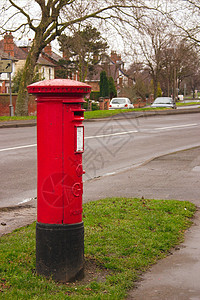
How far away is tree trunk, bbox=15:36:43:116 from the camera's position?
3083 centimetres

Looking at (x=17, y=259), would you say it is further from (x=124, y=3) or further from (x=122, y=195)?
(x=124, y=3)

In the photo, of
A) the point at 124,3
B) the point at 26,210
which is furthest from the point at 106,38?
the point at 26,210

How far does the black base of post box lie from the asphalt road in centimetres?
344

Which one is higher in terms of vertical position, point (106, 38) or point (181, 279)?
point (106, 38)

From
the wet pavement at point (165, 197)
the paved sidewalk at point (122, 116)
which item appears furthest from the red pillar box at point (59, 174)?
the paved sidewalk at point (122, 116)

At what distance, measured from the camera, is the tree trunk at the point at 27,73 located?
30828 mm

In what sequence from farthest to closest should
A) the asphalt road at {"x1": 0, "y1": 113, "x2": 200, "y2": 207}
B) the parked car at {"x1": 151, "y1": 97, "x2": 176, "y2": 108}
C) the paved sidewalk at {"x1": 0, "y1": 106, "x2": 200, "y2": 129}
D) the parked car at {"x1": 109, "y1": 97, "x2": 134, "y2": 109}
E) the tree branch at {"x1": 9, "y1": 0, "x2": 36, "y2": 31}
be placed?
the parked car at {"x1": 151, "y1": 97, "x2": 176, "y2": 108}, the parked car at {"x1": 109, "y1": 97, "x2": 134, "y2": 109}, the tree branch at {"x1": 9, "y1": 0, "x2": 36, "y2": 31}, the paved sidewalk at {"x1": 0, "y1": 106, "x2": 200, "y2": 129}, the asphalt road at {"x1": 0, "y1": 113, "x2": 200, "y2": 207}

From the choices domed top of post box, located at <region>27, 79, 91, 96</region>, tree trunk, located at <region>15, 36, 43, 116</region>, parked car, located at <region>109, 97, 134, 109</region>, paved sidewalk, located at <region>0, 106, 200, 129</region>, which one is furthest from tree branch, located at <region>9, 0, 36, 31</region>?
domed top of post box, located at <region>27, 79, 91, 96</region>

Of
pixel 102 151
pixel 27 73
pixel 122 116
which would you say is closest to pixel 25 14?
pixel 27 73

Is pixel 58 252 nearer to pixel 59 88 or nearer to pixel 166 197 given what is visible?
pixel 59 88

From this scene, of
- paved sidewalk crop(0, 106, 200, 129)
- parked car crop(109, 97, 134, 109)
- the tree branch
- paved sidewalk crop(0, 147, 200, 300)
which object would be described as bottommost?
paved sidewalk crop(0, 147, 200, 300)

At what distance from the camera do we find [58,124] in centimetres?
393

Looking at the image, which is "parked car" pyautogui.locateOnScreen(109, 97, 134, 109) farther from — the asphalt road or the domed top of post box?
the domed top of post box

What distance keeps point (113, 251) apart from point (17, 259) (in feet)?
3.07
